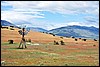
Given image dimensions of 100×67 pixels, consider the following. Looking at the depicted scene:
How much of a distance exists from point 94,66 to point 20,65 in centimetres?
528

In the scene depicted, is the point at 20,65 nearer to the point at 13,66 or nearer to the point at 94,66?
the point at 13,66

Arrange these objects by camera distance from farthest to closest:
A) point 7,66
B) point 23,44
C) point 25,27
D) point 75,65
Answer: point 23,44, point 25,27, point 75,65, point 7,66

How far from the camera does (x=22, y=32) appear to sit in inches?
1767

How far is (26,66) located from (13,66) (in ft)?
2.97

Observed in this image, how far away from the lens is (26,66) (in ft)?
75.3

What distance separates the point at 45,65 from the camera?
23.8m

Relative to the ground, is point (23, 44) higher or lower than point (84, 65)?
lower

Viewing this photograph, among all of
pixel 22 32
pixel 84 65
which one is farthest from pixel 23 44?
pixel 84 65

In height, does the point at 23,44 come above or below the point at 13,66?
below

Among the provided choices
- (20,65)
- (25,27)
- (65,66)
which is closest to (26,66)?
(20,65)

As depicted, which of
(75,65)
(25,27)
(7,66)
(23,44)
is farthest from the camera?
(23,44)

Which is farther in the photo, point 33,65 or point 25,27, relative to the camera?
point 25,27

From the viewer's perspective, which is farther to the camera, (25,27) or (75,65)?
(25,27)

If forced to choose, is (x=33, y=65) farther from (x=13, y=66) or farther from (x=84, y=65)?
(x=84, y=65)
